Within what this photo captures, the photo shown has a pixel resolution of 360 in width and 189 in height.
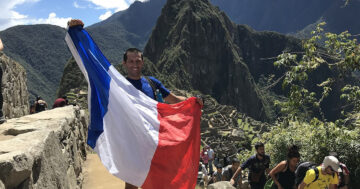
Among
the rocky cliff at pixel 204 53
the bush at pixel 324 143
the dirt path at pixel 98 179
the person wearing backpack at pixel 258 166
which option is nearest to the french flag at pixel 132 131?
the person wearing backpack at pixel 258 166

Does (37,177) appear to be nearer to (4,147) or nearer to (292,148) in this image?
(4,147)

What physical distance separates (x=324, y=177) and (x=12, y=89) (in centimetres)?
690

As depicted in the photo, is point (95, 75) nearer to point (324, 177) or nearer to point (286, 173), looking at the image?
point (286, 173)

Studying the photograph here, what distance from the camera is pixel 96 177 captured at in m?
5.93

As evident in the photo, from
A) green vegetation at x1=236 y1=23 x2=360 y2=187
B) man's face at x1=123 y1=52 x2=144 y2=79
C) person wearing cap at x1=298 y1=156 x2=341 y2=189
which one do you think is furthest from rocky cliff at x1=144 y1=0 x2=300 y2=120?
man's face at x1=123 y1=52 x2=144 y2=79

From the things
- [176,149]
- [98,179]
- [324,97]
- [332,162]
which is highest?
[324,97]

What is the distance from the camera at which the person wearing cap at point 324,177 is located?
4.54 metres

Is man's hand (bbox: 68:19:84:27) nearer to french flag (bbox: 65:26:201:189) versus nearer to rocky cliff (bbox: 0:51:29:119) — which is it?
french flag (bbox: 65:26:201:189)

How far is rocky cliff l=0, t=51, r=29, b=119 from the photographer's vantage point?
6668 millimetres

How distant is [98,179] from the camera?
583 centimetres

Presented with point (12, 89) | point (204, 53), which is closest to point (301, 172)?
point (12, 89)

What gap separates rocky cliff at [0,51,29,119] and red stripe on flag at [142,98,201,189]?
14.3ft

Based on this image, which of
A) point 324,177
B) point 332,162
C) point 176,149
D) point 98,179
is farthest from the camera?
point 98,179

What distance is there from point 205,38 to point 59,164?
14219 cm
